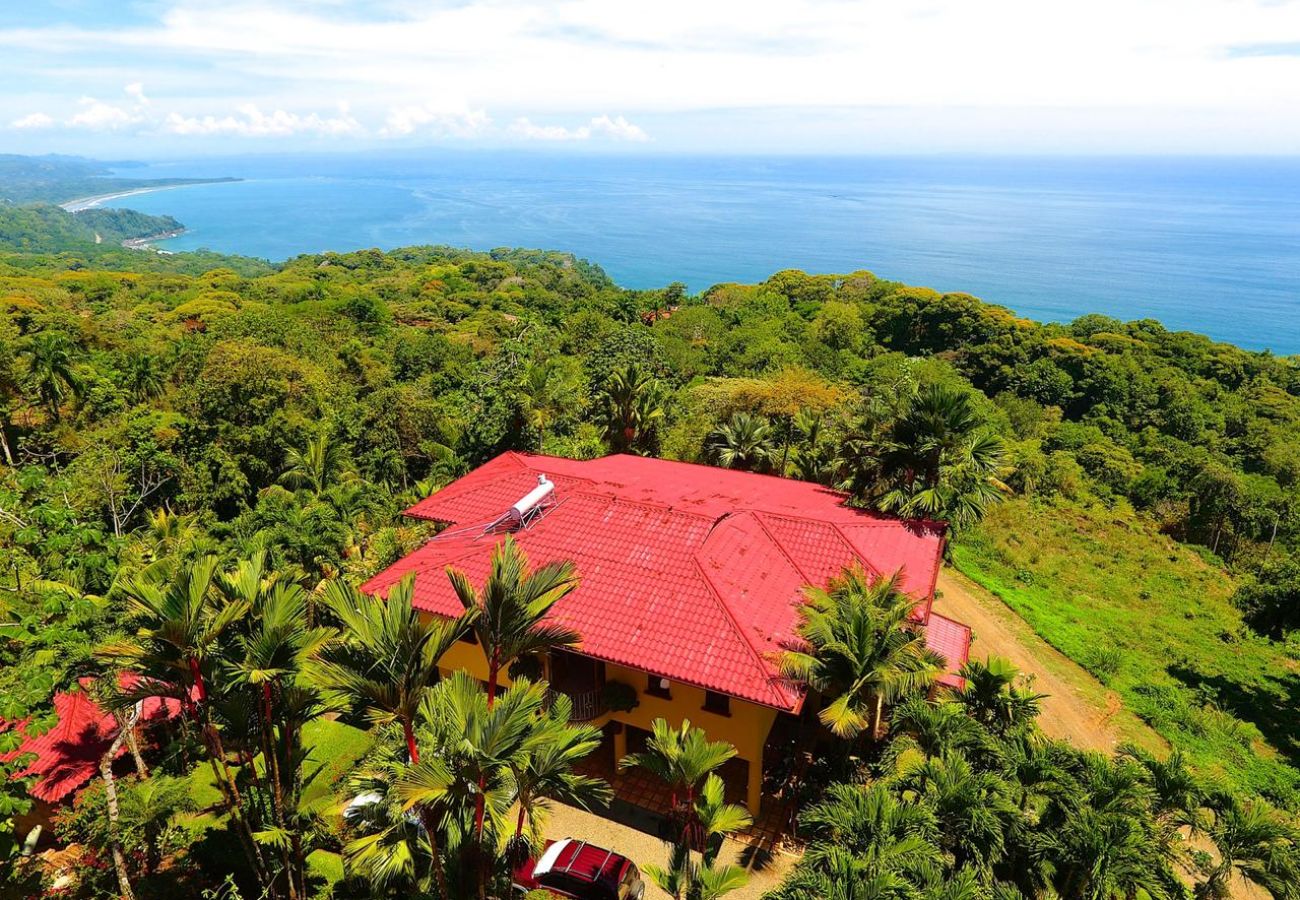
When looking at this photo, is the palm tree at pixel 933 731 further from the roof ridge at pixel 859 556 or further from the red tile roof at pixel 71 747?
the red tile roof at pixel 71 747

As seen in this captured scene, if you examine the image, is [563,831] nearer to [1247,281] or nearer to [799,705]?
[799,705]

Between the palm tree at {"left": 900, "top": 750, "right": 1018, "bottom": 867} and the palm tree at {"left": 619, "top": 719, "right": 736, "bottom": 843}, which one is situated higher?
the palm tree at {"left": 619, "top": 719, "right": 736, "bottom": 843}

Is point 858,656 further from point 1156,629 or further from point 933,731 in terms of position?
point 1156,629

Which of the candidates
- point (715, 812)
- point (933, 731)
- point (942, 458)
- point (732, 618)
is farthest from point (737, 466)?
point (715, 812)

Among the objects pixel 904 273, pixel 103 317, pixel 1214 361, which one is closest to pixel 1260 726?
pixel 1214 361

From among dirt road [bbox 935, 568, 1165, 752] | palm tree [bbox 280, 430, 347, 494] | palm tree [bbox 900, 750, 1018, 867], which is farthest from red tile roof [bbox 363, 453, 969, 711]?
palm tree [bbox 280, 430, 347, 494]

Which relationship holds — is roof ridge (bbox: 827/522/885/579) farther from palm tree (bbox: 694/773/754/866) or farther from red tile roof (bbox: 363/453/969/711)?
palm tree (bbox: 694/773/754/866)
